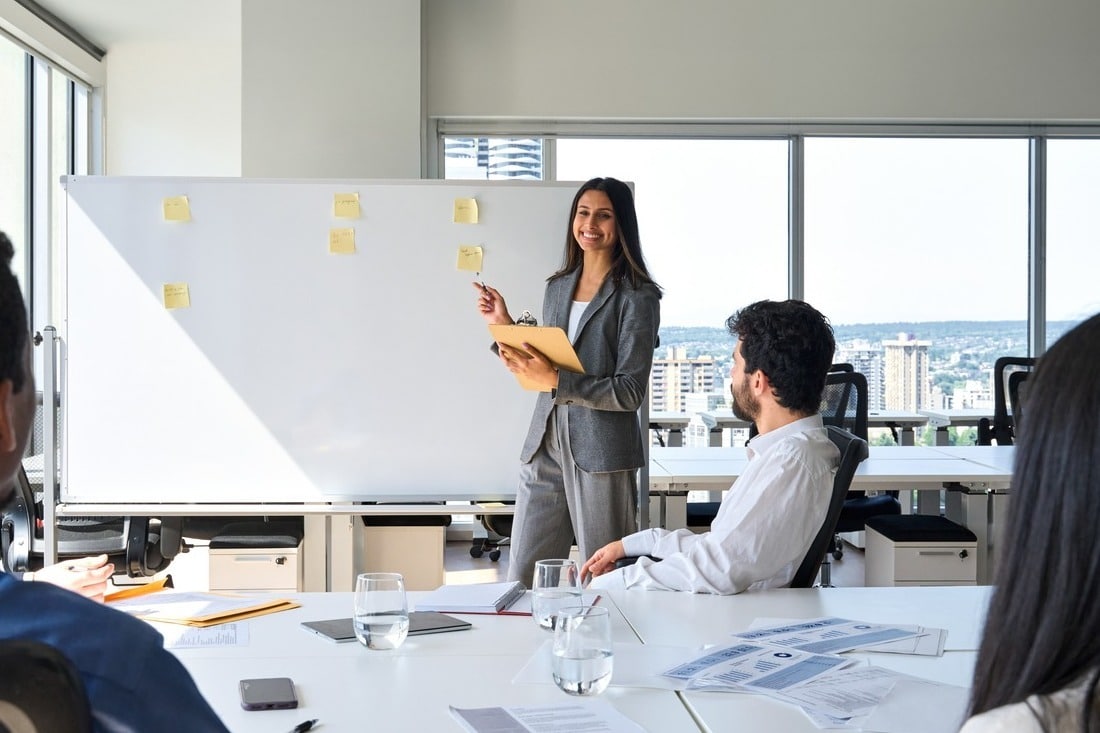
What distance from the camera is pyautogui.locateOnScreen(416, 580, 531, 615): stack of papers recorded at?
1835 mm

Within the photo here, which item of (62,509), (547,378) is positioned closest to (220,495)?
(62,509)

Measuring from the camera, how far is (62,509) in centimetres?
355

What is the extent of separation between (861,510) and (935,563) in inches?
25.6

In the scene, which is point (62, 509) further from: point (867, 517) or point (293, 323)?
point (867, 517)

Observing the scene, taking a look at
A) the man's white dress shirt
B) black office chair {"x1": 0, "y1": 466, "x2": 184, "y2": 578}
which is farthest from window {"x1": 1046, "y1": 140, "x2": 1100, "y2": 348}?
black office chair {"x1": 0, "y1": 466, "x2": 184, "y2": 578}

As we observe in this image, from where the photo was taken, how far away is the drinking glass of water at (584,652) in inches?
54.2

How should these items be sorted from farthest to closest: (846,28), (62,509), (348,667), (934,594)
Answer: (846,28) < (62,509) < (934,594) < (348,667)

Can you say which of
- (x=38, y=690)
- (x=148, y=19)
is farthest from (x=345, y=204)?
(x=38, y=690)

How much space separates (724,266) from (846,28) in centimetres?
142

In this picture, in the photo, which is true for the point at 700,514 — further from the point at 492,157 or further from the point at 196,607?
the point at 196,607

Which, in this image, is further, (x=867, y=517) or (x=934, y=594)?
(x=867, y=517)

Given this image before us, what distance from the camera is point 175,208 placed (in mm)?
3607

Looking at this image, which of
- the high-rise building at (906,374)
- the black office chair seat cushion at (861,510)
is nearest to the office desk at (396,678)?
the black office chair seat cushion at (861,510)

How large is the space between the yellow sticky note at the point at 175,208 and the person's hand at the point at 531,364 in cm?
151
